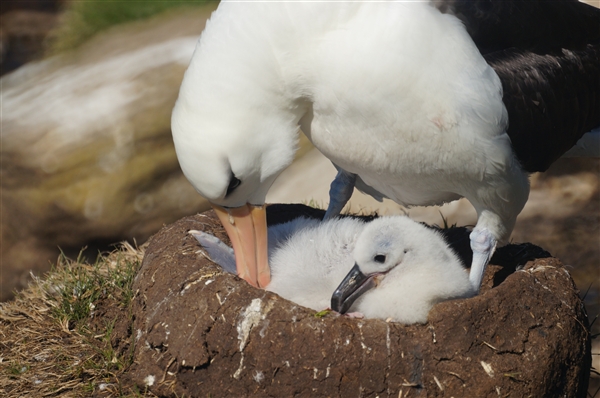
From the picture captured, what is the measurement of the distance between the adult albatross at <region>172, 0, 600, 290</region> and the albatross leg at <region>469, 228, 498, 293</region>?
13mm

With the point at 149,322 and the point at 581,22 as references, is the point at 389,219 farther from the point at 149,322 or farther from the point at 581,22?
the point at 581,22

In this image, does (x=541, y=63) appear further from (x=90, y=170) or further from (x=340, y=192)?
(x=90, y=170)

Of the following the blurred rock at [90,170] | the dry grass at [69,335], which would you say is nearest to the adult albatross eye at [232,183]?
the dry grass at [69,335]

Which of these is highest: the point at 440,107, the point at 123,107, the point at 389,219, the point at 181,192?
the point at 440,107

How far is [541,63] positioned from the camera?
164 inches

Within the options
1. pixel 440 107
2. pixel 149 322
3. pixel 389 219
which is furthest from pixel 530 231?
pixel 149 322

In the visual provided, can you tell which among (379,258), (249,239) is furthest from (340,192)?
(379,258)

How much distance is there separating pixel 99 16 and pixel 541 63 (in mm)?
7201

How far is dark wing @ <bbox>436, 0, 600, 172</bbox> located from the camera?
12.8ft

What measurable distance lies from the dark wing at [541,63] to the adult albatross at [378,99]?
1 cm

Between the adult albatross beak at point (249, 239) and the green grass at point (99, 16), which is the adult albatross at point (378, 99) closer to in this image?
the adult albatross beak at point (249, 239)

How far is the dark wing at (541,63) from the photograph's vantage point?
389cm

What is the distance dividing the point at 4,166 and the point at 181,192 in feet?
5.56

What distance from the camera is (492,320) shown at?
12.1 ft
